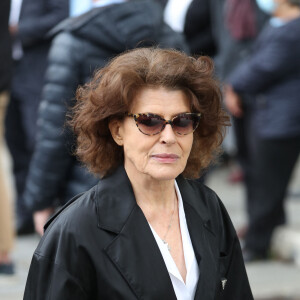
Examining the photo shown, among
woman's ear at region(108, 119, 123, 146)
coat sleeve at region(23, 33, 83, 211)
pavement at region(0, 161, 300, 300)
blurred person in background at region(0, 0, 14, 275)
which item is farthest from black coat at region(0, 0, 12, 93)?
woman's ear at region(108, 119, 123, 146)

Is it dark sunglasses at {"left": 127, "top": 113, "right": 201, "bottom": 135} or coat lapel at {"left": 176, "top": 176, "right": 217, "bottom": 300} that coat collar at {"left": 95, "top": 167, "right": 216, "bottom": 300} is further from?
dark sunglasses at {"left": 127, "top": 113, "right": 201, "bottom": 135}

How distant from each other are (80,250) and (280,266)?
367cm

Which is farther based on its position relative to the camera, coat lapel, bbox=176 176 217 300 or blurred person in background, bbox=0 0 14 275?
blurred person in background, bbox=0 0 14 275

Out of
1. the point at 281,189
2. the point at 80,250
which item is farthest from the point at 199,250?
the point at 281,189

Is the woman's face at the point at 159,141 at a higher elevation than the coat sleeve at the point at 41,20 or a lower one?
lower

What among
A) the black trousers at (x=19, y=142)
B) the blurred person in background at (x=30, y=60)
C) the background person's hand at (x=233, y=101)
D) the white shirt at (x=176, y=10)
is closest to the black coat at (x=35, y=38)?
the blurred person in background at (x=30, y=60)

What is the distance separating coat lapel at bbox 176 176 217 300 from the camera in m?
2.69

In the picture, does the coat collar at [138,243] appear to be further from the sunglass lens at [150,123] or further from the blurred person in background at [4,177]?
the blurred person in background at [4,177]

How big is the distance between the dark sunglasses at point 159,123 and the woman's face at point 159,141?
0.01 meters

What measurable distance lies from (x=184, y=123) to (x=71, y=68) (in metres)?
1.78

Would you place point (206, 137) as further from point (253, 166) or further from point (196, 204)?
point (253, 166)

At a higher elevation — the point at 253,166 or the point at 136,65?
the point at 136,65

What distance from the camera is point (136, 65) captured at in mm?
2691

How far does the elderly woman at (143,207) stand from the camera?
2547mm
